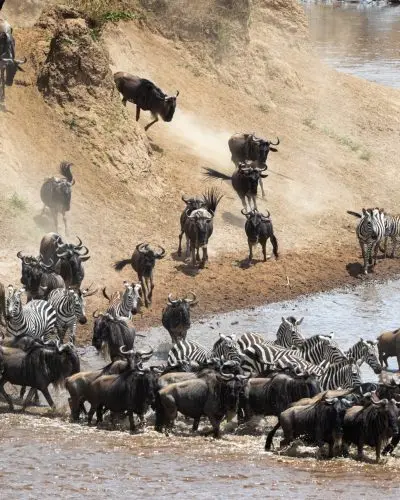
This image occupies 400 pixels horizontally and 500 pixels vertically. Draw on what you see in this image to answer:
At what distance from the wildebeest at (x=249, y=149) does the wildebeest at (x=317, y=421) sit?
16.0 metres

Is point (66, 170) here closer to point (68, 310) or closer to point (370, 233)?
point (370, 233)

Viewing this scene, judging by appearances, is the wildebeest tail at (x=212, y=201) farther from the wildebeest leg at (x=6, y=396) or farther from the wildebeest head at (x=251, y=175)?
the wildebeest leg at (x=6, y=396)

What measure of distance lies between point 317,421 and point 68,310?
6.82 m

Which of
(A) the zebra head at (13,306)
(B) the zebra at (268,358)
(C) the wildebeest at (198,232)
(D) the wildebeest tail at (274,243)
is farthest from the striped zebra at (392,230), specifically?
(A) the zebra head at (13,306)

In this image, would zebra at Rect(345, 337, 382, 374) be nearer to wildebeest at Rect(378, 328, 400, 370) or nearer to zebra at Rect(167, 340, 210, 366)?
wildebeest at Rect(378, 328, 400, 370)

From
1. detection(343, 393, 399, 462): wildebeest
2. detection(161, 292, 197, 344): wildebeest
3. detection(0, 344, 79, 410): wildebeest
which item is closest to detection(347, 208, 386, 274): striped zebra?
detection(161, 292, 197, 344): wildebeest

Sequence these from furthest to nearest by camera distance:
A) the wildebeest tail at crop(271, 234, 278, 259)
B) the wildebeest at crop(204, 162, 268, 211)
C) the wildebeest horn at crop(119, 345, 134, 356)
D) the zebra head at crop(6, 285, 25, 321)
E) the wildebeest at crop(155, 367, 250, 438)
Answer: the wildebeest at crop(204, 162, 268, 211), the wildebeest tail at crop(271, 234, 278, 259), the zebra head at crop(6, 285, 25, 321), the wildebeest horn at crop(119, 345, 134, 356), the wildebeest at crop(155, 367, 250, 438)

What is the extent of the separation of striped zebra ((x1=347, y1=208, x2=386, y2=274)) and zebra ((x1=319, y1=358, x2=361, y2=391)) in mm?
9492

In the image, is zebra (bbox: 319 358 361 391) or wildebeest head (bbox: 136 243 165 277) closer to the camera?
zebra (bbox: 319 358 361 391)

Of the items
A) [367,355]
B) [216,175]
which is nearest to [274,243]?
[216,175]

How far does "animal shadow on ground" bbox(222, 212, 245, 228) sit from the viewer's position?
34344 millimetres

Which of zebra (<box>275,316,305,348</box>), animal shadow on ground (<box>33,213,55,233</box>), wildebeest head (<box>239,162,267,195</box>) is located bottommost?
zebra (<box>275,316,305,348</box>)

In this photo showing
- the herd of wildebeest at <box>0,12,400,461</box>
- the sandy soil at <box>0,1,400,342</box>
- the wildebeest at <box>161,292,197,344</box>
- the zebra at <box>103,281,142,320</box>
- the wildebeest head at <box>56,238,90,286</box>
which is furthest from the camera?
the sandy soil at <box>0,1,400,342</box>

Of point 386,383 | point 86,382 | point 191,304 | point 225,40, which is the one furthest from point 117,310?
point 225,40
